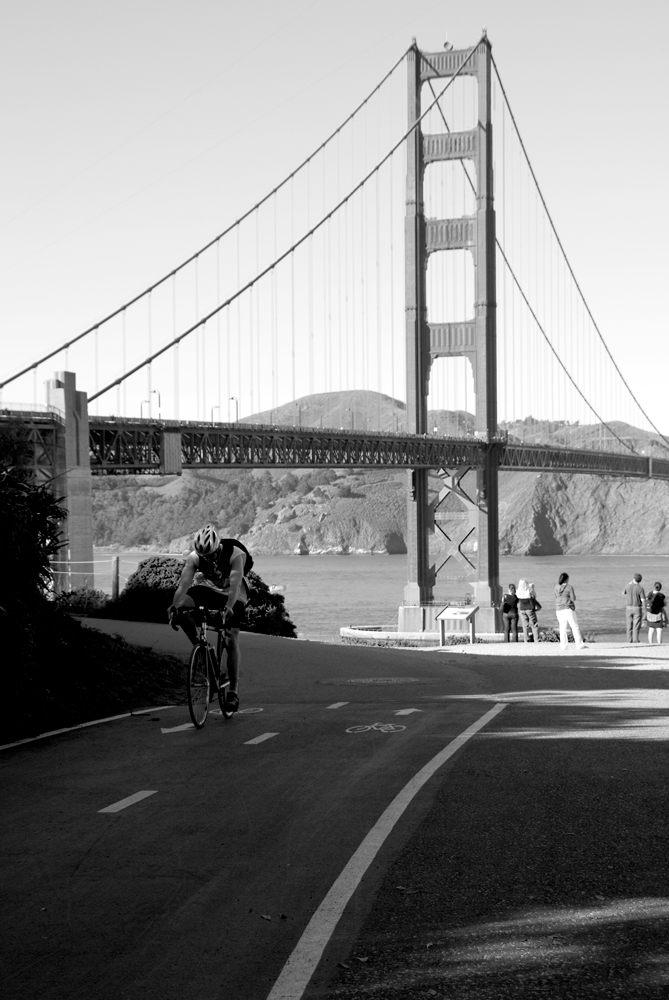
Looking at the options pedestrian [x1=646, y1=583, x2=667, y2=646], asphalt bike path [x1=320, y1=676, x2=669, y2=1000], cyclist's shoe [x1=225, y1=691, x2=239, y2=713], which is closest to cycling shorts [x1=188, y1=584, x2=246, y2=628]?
cyclist's shoe [x1=225, y1=691, x2=239, y2=713]

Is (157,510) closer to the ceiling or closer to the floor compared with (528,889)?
closer to the ceiling

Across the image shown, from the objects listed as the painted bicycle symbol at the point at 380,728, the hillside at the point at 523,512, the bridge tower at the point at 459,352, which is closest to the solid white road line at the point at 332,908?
the painted bicycle symbol at the point at 380,728

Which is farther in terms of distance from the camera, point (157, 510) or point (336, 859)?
point (157, 510)

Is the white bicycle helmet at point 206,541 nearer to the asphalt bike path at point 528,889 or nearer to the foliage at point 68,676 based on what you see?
the foliage at point 68,676

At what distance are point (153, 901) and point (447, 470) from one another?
60.4 meters

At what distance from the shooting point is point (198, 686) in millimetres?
9586

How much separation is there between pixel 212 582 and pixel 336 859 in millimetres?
4631

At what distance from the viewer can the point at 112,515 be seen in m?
154

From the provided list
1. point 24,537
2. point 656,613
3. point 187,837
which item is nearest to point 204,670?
point 24,537

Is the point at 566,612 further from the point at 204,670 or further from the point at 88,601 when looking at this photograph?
the point at 204,670

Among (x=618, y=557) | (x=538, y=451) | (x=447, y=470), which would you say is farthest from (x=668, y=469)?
(x=618, y=557)

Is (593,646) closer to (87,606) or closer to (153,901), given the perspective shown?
(87,606)

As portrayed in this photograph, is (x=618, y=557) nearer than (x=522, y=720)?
No

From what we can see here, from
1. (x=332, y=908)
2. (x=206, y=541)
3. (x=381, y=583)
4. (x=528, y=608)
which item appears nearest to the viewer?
(x=332, y=908)
